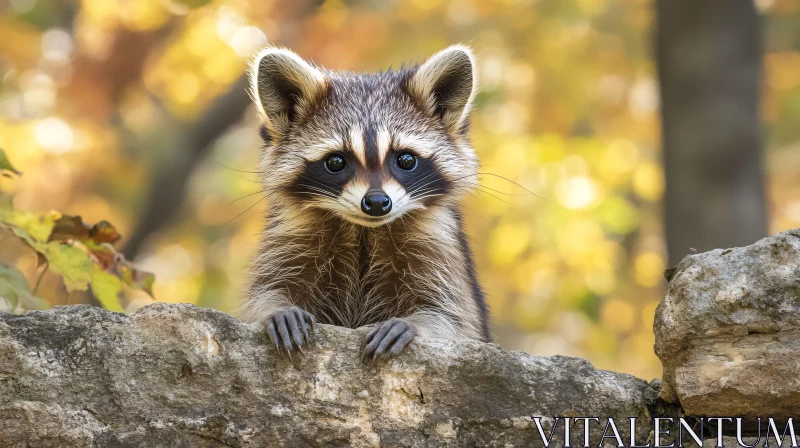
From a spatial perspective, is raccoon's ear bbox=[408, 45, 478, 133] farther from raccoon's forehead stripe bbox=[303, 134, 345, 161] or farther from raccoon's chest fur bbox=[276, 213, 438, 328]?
raccoon's chest fur bbox=[276, 213, 438, 328]

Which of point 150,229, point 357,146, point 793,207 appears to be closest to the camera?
point 357,146

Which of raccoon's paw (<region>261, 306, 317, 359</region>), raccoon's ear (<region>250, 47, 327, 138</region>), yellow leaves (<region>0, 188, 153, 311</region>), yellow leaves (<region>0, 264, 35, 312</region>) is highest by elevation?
raccoon's ear (<region>250, 47, 327, 138</region>)

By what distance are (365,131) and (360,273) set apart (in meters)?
0.78

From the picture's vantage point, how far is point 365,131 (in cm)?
546

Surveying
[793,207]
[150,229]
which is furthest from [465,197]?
[793,207]

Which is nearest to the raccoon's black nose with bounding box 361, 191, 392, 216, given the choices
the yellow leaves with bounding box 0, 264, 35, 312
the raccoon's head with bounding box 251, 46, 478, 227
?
the raccoon's head with bounding box 251, 46, 478, 227

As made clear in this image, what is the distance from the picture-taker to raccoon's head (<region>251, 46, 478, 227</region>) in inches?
212

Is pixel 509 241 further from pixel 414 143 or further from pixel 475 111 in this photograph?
pixel 414 143

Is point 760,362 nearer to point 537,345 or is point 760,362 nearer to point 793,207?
point 793,207

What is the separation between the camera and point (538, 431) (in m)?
3.90

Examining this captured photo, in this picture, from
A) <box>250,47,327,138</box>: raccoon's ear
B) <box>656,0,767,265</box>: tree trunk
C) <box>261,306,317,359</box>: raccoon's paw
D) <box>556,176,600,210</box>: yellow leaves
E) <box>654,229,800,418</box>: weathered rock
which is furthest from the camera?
<box>556,176,600,210</box>: yellow leaves

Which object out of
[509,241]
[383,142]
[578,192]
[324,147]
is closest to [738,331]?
[383,142]

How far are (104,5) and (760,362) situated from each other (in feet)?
34.0

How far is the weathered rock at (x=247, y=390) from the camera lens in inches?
148
